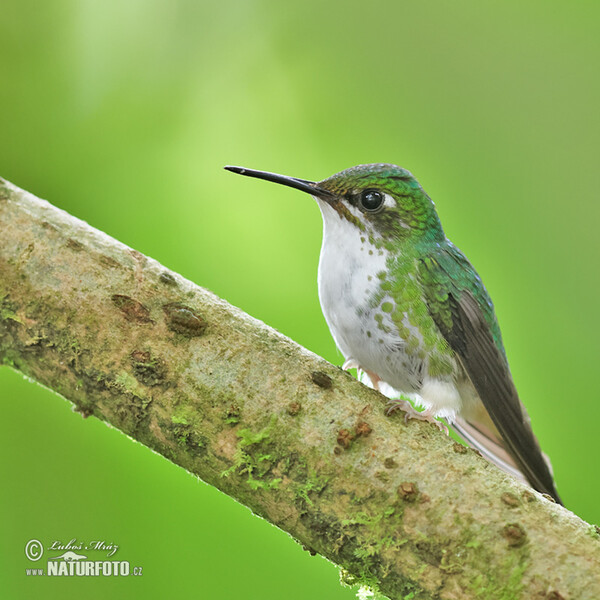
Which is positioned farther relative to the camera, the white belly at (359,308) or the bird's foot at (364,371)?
the bird's foot at (364,371)

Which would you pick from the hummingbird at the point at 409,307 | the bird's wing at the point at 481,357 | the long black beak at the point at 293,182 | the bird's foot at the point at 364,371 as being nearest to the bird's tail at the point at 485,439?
the hummingbird at the point at 409,307

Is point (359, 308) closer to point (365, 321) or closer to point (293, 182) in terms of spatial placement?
point (365, 321)

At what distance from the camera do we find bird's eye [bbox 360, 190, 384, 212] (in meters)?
2.94

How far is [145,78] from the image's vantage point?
464 centimetres

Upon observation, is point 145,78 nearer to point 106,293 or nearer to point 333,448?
point 106,293

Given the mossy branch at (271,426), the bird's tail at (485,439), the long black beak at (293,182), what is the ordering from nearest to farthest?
1. the mossy branch at (271,426)
2. the long black beak at (293,182)
3. the bird's tail at (485,439)

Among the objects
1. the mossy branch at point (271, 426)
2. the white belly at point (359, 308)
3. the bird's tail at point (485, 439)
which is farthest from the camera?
the bird's tail at point (485, 439)

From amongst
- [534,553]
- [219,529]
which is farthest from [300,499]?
[219,529]

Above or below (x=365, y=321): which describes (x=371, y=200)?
above

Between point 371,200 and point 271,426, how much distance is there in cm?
127

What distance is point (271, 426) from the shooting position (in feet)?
6.75

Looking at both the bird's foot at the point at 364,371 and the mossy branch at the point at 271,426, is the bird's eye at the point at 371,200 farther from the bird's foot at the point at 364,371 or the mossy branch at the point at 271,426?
the mossy branch at the point at 271,426

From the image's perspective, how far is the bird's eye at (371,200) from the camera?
294 cm

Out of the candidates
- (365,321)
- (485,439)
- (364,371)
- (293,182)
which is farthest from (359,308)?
(485,439)
